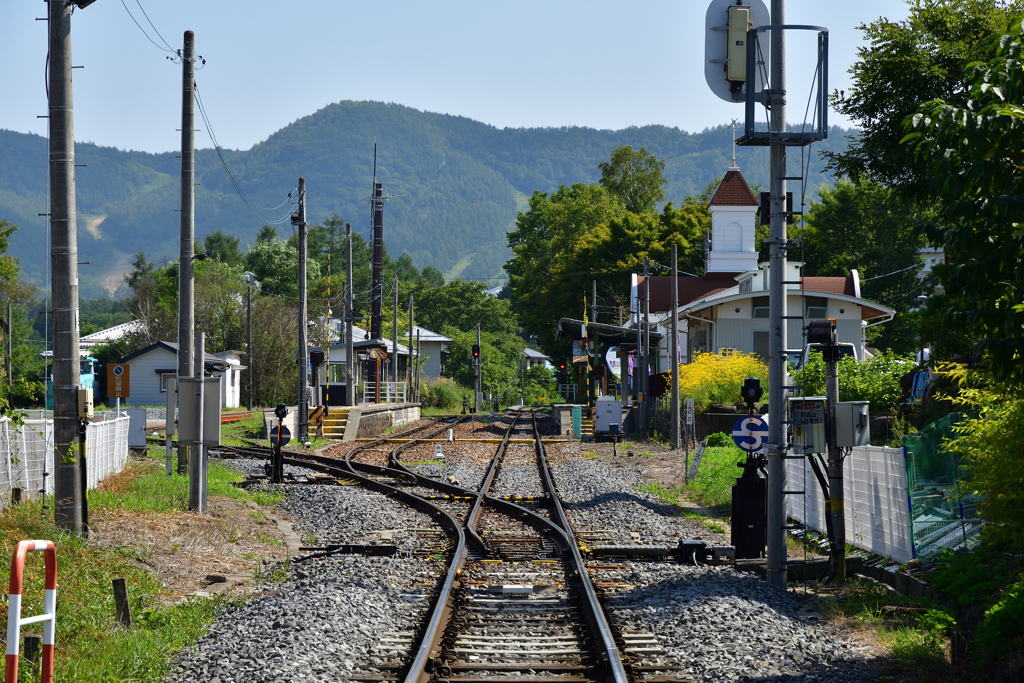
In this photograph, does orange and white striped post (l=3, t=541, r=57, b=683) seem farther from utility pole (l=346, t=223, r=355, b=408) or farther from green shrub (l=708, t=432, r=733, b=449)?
utility pole (l=346, t=223, r=355, b=408)

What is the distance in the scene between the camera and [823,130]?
10.3 metres

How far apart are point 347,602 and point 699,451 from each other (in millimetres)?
11841

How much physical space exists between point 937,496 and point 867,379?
10.0 metres

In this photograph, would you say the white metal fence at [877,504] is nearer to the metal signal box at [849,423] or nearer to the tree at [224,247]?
the metal signal box at [849,423]

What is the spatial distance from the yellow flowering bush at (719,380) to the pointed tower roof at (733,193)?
21.5 m

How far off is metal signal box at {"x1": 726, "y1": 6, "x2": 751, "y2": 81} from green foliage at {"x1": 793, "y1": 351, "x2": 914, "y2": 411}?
33.8ft

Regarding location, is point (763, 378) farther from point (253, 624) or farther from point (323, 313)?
point (323, 313)

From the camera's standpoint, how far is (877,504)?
452 inches

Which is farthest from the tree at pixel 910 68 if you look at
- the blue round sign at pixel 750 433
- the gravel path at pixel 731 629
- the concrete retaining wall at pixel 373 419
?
the concrete retaining wall at pixel 373 419

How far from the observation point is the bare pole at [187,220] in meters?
15.8

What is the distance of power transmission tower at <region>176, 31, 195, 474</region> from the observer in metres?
15.8

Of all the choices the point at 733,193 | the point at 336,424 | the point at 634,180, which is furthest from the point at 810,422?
the point at 634,180

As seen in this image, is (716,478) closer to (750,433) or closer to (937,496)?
(750,433)

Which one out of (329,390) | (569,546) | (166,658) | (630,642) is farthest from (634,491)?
(329,390)
